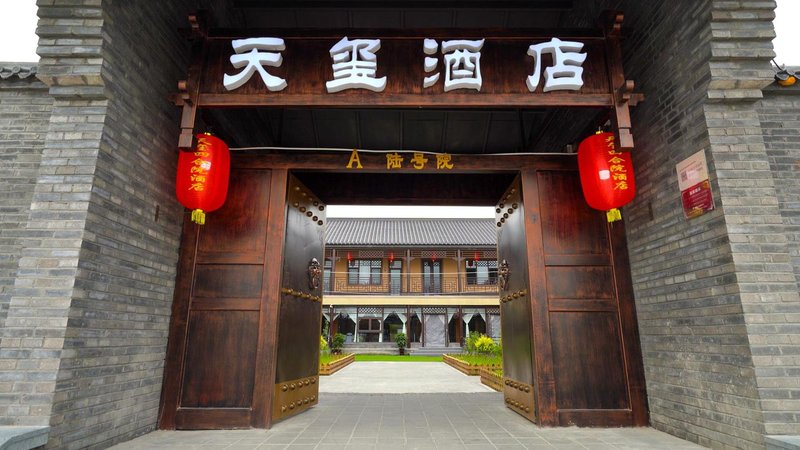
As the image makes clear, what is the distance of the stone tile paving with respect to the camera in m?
3.34

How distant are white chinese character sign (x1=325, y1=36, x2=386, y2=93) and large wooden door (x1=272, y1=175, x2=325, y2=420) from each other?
1.58m

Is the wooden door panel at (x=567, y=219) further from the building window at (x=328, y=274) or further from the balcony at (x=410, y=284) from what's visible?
the building window at (x=328, y=274)

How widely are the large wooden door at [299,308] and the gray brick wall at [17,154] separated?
2400 mm

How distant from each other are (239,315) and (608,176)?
3801 millimetres

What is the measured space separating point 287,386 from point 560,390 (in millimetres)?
2862

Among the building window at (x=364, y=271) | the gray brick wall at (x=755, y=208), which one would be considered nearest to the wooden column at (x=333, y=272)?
the building window at (x=364, y=271)

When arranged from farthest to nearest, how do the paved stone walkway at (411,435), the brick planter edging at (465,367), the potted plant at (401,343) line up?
the potted plant at (401,343) < the brick planter edging at (465,367) < the paved stone walkway at (411,435)

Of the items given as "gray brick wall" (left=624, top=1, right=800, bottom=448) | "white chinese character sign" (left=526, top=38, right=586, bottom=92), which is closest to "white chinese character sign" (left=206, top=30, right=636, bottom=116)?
"white chinese character sign" (left=526, top=38, right=586, bottom=92)

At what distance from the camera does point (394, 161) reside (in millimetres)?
4691

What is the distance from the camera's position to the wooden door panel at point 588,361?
401 centimetres

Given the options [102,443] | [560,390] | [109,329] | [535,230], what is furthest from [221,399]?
[535,230]

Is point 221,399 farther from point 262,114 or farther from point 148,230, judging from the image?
point 262,114

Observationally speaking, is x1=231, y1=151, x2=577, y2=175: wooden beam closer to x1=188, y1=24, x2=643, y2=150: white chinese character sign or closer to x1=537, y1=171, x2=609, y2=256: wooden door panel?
x1=537, y1=171, x2=609, y2=256: wooden door panel

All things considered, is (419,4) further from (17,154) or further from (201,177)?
(17,154)
